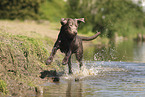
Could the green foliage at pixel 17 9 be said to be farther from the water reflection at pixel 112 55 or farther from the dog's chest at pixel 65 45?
the dog's chest at pixel 65 45

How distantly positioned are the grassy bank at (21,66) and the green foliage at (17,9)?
27.8 meters

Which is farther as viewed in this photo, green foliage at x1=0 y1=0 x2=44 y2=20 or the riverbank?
green foliage at x1=0 y1=0 x2=44 y2=20

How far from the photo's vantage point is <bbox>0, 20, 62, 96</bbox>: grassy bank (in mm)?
8133

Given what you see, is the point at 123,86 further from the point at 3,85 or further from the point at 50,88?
the point at 3,85

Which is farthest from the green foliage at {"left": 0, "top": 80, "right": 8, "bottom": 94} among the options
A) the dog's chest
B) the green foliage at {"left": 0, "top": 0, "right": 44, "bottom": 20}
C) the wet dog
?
the green foliage at {"left": 0, "top": 0, "right": 44, "bottom": 20}

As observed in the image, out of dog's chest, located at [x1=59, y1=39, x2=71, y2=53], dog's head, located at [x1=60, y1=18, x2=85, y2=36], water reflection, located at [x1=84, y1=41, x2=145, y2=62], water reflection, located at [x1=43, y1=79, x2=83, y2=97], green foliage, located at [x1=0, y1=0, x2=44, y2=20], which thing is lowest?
water reflection, located at [x1=43, y1=79, x2=83, y2=97]

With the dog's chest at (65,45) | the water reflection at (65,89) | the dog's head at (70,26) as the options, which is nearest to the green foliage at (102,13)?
the dog's chest at (65,45)

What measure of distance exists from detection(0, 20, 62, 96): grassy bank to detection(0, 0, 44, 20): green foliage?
2777cm

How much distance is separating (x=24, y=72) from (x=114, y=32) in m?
43.9

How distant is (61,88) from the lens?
8812mm

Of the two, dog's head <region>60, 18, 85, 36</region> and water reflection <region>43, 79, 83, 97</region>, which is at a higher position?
dog's head <region>60, 18, 85, 36</region>

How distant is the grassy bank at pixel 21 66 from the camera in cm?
813

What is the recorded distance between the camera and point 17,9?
129ft

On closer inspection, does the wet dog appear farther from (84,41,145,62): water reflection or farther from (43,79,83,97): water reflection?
(84,41,145,62): water reflection
